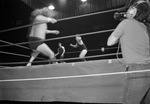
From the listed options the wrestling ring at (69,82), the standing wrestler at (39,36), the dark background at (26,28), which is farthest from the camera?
the dark background at (26,28)

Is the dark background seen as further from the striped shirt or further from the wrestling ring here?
the striped shirt

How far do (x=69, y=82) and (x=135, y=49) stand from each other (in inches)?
32.8

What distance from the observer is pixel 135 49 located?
3.61ft

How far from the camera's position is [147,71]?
1.02 metres

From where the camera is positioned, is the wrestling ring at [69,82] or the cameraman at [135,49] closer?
the cameraman at [135,49]

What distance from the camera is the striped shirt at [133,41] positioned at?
3.60 feet

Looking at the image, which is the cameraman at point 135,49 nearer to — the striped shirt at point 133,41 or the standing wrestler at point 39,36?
the striped shirt at point 133,41

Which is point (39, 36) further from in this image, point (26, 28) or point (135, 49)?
point (26, 28)

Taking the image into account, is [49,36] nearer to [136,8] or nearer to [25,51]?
[25,51]

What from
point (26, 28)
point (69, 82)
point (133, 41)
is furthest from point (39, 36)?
point (26, 28)

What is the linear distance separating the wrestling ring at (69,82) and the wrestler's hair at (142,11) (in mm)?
356

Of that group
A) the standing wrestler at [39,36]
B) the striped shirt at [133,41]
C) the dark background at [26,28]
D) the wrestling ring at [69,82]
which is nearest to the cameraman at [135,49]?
the striped shirt at [133,41]

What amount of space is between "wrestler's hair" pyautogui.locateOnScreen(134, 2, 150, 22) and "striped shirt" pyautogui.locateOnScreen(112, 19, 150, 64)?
6cm

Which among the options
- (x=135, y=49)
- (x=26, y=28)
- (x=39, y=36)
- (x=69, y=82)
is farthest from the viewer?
(x=26, y=28)
